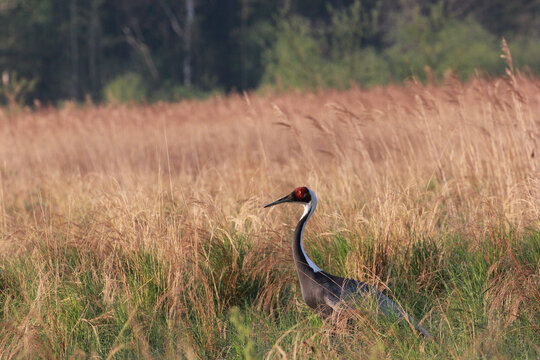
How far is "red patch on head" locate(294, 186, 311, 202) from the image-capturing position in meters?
3.30

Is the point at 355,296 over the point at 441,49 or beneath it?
over

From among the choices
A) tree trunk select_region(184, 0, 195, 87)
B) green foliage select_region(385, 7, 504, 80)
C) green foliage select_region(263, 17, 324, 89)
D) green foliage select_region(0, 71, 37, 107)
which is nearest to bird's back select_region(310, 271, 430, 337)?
green foliage select_region(0, 71, 37, 107)

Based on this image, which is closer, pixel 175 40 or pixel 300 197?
pixel 300 197

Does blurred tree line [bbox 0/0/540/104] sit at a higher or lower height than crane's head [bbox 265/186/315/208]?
lower

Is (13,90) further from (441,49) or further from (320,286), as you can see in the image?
(320,286)

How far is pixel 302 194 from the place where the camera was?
3324 mm

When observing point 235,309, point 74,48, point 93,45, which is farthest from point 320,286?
point 93,45

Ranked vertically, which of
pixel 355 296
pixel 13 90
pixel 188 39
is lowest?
pixel 13 90

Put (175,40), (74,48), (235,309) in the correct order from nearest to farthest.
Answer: (235,309)
(74,48)
(175,40)

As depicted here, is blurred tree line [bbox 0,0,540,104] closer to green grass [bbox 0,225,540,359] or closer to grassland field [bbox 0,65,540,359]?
grassland field [bbox 0,65,540,359]

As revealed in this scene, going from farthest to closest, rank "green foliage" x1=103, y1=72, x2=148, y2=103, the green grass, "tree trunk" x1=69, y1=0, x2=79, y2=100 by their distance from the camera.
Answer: "tree trunk" x1=69, y1=0, x2=79, y2=100 → "green foliage" x1=103, y1=72, x2=148, y2=103 → the green grass

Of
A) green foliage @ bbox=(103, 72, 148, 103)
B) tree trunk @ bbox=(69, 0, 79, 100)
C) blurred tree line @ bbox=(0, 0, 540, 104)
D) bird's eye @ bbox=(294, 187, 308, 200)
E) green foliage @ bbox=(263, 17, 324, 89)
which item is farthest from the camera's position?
tree trunk @ bbox=(69, 0, 79, 100)

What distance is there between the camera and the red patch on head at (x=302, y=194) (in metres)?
3.30

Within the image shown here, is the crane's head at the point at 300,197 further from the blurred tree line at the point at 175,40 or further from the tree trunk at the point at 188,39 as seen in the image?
the tree trunk at the point at 188,39
